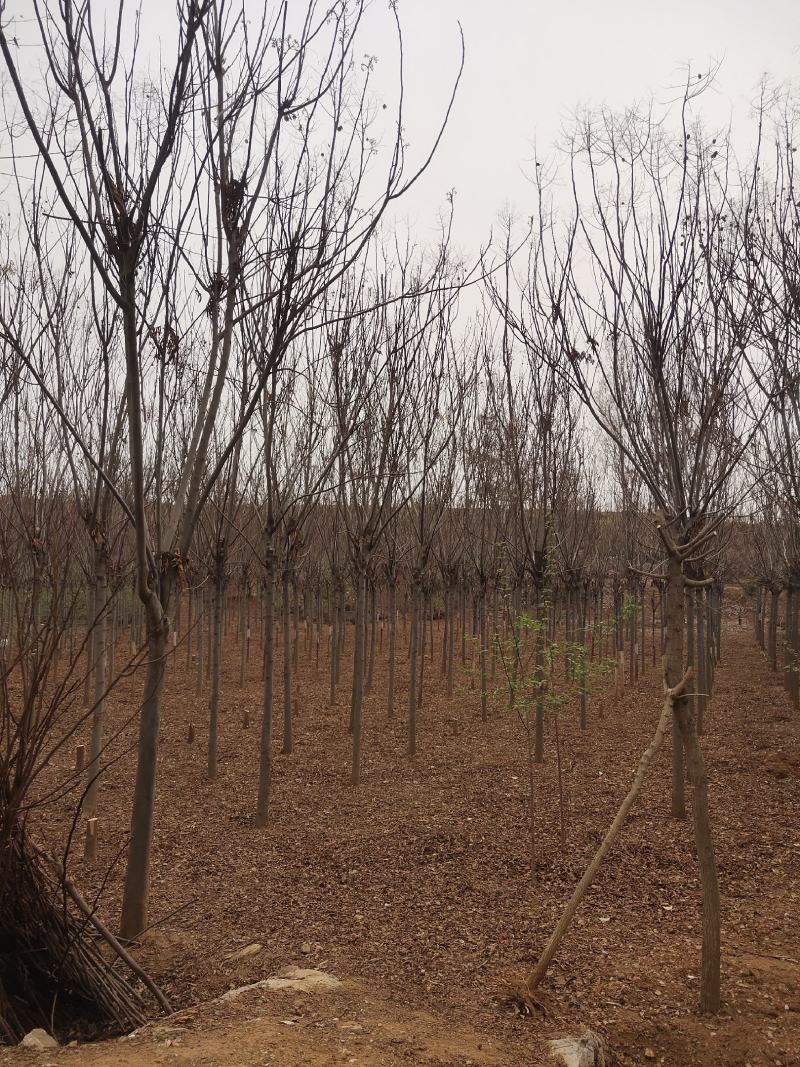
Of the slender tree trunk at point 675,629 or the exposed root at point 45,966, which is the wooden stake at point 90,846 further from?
the slender tree trunk at point 675,629

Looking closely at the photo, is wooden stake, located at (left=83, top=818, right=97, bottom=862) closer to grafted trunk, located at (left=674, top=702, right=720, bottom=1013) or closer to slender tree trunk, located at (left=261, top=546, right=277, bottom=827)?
slender tree trunk, located at (left=261, top=546, right=277, bottom=827)

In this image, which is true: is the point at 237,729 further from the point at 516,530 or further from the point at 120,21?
the point at 120,21

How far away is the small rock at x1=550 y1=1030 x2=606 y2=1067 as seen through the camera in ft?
9.25

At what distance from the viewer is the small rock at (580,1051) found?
2818mm

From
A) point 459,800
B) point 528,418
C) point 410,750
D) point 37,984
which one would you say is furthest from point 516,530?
point 37,984

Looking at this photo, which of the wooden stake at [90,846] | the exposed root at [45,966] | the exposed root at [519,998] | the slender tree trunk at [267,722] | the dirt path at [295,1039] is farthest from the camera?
the slender tree trunk at [267,722]

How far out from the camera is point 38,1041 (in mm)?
2658

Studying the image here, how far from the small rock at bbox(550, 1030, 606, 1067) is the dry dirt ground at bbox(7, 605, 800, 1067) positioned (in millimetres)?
100

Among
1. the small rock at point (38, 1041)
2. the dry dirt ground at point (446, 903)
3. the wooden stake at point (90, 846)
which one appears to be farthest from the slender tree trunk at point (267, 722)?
the small rock at point (38, 1041)

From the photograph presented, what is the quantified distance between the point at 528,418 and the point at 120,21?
5970 mm

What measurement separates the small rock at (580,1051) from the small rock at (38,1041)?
1.91m

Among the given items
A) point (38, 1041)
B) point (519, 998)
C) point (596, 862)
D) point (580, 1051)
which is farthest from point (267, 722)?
point (580, 1051)

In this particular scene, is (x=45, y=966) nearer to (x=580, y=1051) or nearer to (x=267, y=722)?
(x=580, y=1051)

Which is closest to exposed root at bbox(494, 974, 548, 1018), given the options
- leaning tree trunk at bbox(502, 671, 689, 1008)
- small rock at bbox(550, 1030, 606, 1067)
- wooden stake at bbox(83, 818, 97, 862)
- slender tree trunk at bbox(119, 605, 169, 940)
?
leaning tree trunk at bbox(502, 671, 689, 1008)
